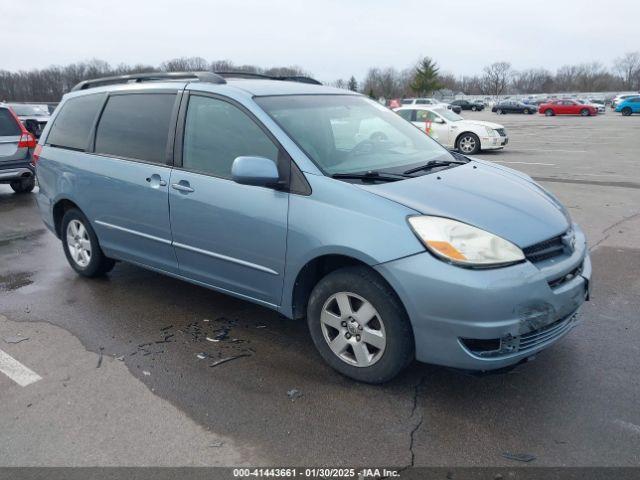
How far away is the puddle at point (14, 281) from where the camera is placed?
5316mm

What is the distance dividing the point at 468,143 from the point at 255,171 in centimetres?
1503

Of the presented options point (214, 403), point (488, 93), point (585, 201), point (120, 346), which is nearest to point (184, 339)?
point (120, 346)

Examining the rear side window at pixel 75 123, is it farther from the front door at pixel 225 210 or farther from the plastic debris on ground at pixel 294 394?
the plastic debris on ground at pixel 294 394

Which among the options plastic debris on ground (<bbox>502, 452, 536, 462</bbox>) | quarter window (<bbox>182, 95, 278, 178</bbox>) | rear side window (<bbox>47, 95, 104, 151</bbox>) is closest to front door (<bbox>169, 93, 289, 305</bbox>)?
quarter window (<bbox>182, 95, 278, 178</bbox>)

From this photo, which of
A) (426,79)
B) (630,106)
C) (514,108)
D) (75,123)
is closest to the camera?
(75,123)

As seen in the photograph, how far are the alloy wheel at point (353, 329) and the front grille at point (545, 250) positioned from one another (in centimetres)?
91

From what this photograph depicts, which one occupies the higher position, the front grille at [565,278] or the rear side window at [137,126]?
the rear side window at [137,126]

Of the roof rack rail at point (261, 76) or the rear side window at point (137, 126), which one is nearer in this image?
the rear side window at point (137, 126)

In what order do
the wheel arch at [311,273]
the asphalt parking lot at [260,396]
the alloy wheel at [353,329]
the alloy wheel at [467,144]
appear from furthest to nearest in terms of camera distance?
the alloy wheel at [467,144]
the wheel arch at [311,273]
the alloy wheel at [353,329]
the asphalt parking lot at [260,396]

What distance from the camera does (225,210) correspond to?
3723 millimetres

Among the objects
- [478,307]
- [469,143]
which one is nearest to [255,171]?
[478,307]

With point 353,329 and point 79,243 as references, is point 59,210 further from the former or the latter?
point 353,329

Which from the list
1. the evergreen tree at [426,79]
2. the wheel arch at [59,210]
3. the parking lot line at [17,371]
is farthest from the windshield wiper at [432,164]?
the evergreen tree at [426,79]

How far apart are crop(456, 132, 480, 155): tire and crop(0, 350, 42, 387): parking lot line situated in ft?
50.7
